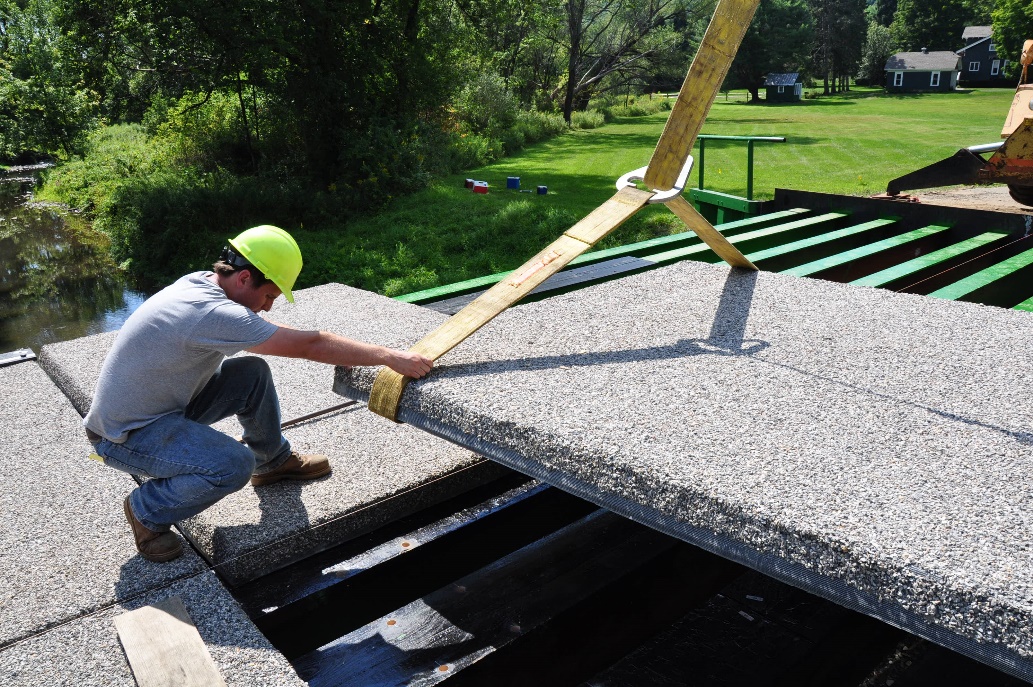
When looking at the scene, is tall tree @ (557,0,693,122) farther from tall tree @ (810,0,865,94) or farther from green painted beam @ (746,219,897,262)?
tall tree @ (810,0,865,94)

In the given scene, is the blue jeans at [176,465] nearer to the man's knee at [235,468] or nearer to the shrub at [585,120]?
the man's knee at [235,468]

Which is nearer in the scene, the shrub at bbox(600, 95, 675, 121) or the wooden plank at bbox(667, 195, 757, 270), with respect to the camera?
the wooden plank at bbox(667, 195, 757, 270)

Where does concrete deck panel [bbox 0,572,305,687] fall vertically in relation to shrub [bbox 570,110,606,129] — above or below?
below

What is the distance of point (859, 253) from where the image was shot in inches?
251

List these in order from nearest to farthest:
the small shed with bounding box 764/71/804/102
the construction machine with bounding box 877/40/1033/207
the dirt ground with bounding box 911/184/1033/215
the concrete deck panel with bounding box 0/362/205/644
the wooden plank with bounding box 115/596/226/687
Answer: the wooden plank with bounding box 115/596/226/687 → the concrete deck panel with bounding box 0/362/205/644 → the construction machine with bounding box 877/40/1033/207 → the dirt ground with bounding box 911/184/1033/215 → the small shed with bounding box 764/71/804/102

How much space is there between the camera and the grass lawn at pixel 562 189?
1341 cm

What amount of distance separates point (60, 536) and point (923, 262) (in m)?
5.64

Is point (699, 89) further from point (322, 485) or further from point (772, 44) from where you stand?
point (772, 44)

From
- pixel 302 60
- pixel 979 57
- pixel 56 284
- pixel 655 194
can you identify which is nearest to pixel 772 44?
pixel 979 57

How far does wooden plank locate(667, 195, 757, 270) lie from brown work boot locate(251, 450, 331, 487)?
5.75 feet

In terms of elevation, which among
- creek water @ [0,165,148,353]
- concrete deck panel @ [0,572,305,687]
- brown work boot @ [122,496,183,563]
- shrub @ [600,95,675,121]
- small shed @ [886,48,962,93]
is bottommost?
creek water @ [0,165,148,353]

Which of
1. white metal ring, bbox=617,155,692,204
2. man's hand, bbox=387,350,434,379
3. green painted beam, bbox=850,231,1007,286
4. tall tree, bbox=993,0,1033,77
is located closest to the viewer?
man's hand, bbox=387,350,434,379

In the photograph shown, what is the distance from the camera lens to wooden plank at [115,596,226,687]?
7.08ft

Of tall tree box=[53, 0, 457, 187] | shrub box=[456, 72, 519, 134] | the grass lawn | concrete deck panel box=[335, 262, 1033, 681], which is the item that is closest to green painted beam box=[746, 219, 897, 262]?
concrete deck panel box=[335, 262, 1033, 681]
